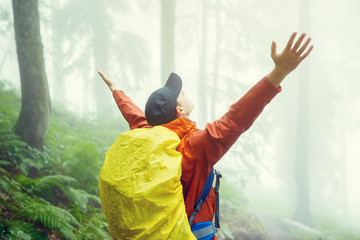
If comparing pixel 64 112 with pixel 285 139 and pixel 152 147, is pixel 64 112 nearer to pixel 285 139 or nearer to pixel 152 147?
pixel 152 147

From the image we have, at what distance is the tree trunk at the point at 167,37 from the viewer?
304 inches

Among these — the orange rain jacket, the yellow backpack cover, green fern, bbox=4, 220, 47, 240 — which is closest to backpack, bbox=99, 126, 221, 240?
the yellow backpack cover

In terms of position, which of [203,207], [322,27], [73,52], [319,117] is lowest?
[319,117]

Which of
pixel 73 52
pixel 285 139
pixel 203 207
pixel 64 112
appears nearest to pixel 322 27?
pixel 285 139

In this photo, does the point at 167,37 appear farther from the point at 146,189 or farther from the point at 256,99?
the point at 146,189

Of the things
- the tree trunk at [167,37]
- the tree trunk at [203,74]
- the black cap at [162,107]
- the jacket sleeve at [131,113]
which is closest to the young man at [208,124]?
the black cap at [162,107]

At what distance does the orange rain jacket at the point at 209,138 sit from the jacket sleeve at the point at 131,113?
660 mm

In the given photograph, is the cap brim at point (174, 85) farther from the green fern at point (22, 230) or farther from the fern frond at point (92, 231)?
the fern frond at point (92, 231)

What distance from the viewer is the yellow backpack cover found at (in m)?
1.73

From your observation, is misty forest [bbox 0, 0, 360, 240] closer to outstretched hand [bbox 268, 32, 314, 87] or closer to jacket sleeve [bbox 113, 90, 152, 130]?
jacket sleeve [bbox 113, 90, 152, 130]

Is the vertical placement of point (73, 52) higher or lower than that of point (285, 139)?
higher

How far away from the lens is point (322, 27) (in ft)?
81.1

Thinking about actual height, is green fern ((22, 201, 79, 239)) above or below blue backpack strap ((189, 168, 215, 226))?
below

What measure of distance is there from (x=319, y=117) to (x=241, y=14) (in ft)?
41.0
